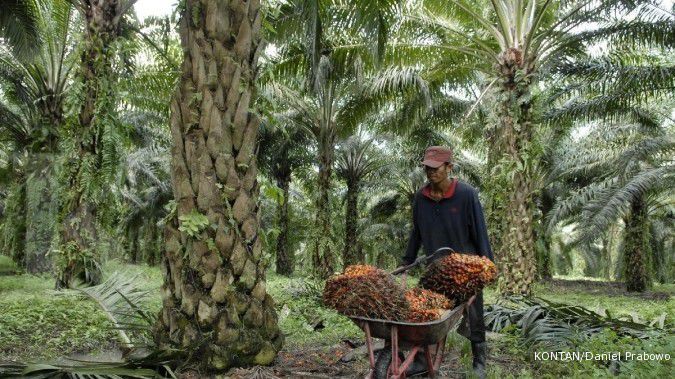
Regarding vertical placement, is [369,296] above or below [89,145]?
below

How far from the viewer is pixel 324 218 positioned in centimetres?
1452

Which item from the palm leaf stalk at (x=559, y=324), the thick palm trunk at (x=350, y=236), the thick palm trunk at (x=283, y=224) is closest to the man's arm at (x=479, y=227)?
the palm leaf stalk at (x=559, y=324)

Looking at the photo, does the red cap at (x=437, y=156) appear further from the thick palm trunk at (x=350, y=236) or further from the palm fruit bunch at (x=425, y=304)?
the thick palm trunk at (x=350, y=236)

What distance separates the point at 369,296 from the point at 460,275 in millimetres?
763

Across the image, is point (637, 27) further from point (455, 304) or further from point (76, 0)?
point (76, 0)

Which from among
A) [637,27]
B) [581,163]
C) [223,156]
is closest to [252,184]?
[223,156]

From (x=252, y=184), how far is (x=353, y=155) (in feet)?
53.7

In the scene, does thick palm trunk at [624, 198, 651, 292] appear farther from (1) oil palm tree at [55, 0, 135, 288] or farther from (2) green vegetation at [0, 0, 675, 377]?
(1) oil palm tree at [55, 0, 135, 288]

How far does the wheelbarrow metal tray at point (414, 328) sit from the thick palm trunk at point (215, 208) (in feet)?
2.66

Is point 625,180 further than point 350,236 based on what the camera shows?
No

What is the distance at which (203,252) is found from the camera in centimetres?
389

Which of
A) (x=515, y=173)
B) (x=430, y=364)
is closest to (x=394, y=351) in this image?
(x=430, y=364)

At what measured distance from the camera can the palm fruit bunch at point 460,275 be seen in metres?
4.07

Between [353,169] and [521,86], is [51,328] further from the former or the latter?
[353,169]
